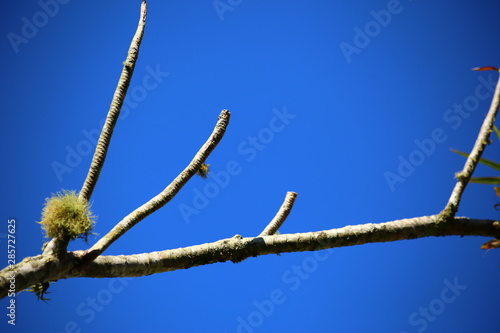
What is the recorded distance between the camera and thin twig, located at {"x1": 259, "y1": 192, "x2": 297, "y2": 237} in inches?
178

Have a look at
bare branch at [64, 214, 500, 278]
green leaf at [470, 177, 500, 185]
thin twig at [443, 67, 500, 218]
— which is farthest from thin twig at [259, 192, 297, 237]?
green leaf at [470, 177, 500, 185]

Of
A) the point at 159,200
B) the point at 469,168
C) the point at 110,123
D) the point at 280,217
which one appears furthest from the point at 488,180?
the point at 110,123

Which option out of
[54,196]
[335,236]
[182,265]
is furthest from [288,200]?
[54,196]

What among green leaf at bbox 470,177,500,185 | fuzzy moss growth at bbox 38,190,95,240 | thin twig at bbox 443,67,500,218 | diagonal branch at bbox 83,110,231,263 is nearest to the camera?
fuzzy moss growth at bbox 38,190,95,240

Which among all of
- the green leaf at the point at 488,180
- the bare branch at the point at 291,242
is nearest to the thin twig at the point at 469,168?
the bare branch at the point at 291,242

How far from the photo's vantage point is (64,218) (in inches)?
138

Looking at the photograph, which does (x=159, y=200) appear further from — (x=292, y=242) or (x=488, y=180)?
(x=488, y=180)

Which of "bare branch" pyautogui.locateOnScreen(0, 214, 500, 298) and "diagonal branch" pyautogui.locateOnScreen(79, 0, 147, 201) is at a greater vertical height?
"diagonal branch" pyautogui.locateOnScreen(79, 0, 147, 201)

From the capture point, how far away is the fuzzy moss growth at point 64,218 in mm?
3494

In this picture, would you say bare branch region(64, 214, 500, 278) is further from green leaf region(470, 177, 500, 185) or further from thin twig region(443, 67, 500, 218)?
green leaf region(470, 177, 500, 185)

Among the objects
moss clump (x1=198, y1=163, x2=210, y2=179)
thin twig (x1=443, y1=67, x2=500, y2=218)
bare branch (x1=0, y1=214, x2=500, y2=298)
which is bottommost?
bare branch (x1=0, y1=214, x2=500, y2=298)

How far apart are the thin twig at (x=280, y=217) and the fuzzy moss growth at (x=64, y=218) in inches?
65.2

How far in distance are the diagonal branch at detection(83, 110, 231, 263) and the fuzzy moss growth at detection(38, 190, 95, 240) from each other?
18cm

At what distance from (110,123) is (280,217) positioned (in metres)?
1.93
